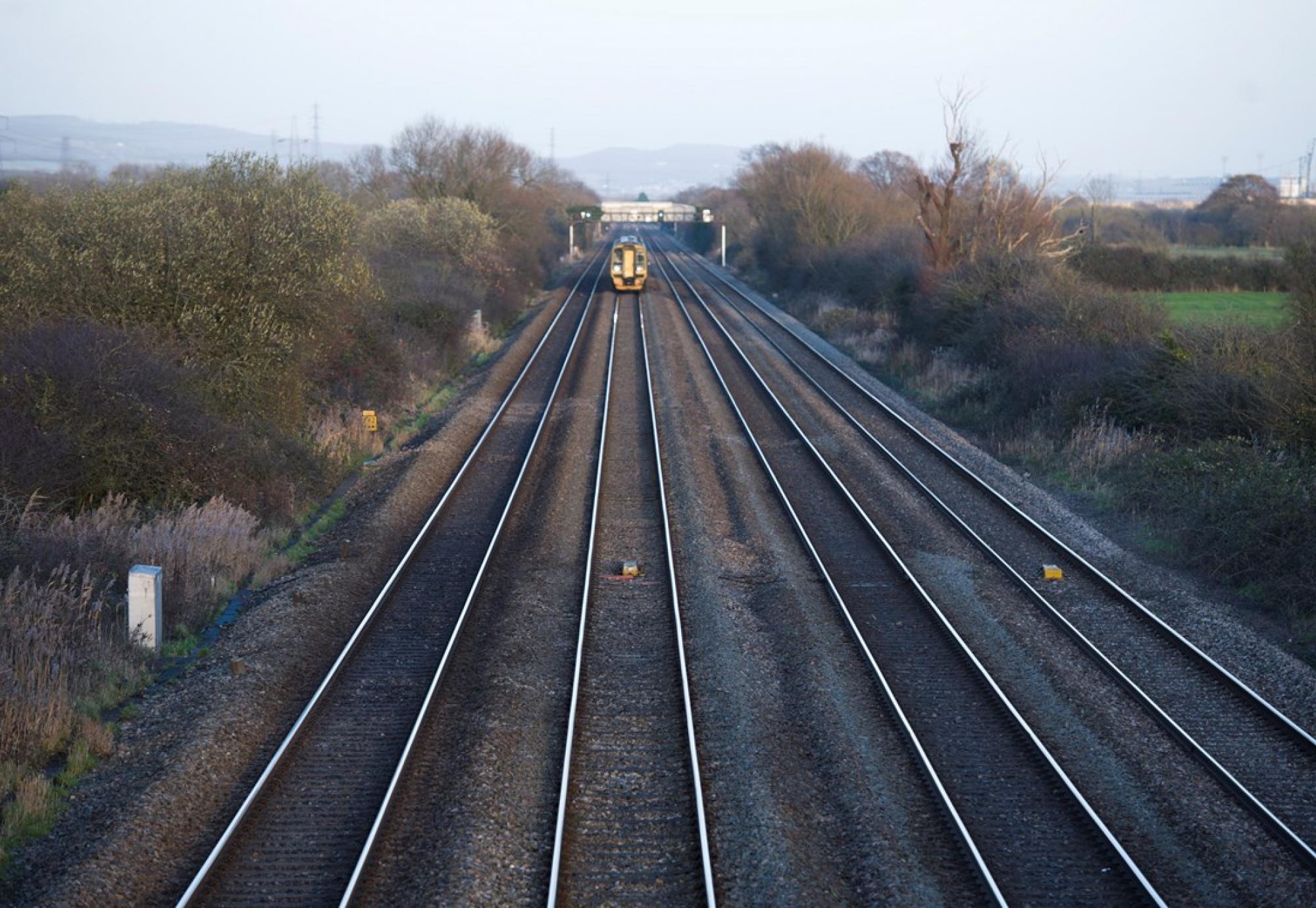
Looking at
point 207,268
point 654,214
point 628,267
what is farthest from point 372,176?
point 207,268

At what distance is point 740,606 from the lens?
1176 cm

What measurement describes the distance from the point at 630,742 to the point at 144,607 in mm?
4869

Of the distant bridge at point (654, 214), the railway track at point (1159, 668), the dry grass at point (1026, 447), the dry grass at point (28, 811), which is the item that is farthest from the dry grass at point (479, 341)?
the distant bridge at point (654, 214)

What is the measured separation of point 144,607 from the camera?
10.4 m

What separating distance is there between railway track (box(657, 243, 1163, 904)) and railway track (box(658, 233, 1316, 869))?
1.14 m

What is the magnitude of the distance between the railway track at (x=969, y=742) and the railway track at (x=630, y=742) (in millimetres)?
1720

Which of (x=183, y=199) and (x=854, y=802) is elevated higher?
(x=183, y=199)

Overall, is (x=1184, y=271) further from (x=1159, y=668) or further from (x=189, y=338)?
(x=189, y=338)

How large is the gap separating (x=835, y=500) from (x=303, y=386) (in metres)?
9.24

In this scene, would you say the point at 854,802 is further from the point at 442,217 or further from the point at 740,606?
the point at 442,217

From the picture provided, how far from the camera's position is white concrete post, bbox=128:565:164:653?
10.4 metres

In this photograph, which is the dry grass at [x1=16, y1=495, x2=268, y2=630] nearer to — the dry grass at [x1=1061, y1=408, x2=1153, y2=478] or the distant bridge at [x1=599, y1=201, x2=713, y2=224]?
the dry grass at [x1=1061, y1=408, x2=1153, y2=478]

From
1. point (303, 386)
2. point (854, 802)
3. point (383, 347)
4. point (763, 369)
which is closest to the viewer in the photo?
point (854, 802)

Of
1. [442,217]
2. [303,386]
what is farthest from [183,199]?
[442,217]
